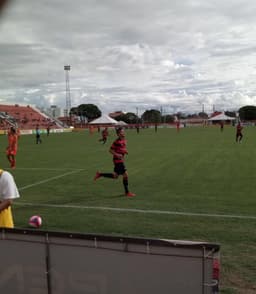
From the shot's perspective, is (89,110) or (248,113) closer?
(248,113)

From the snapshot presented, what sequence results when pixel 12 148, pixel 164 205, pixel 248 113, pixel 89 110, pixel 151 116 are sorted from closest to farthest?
1. pixel 164 205
2. pixel 12 148
3. pixel 248 113
4. pixel 151 116
5. pixel 89 110

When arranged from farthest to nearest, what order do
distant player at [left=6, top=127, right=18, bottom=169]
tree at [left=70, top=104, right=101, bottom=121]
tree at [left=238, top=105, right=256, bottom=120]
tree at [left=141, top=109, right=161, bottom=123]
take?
tree at [left=70, top=104, right=101, bottom=121] < tree at [left=238, top=105, right=256, bottom=120] < tree at [left=141, top=109, right=161, bottom=123] < distant player at [left=6, top=127, right=18, bottom=169]

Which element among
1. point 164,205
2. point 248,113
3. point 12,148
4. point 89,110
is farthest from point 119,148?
point 89,110

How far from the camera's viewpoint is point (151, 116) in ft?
494

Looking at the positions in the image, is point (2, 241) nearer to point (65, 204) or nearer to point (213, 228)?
point (213, 228)

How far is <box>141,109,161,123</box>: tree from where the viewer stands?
14557cm

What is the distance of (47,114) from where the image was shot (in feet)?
404

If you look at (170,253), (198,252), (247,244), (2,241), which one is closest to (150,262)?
(170,253)

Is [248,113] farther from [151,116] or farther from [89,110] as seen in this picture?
[89,110]

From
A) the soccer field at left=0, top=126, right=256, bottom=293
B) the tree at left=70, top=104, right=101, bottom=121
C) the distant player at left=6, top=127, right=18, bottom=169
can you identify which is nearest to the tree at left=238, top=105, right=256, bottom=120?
the tree at left=70, top=104, right=101, bottom=121

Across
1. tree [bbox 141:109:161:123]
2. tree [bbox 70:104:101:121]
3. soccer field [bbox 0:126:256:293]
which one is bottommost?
soccer field [bbox 0:126:256:293]

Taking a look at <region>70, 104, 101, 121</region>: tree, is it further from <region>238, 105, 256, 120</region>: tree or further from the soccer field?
the soccer field

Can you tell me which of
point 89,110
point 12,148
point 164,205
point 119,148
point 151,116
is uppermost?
point 89,110

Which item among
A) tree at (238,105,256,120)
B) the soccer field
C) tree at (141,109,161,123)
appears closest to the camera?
the soccer field
